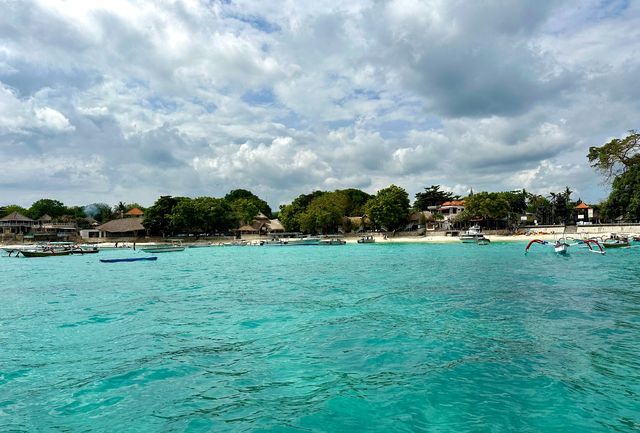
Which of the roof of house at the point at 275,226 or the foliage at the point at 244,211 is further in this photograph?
the roof of house at the point at 275,226

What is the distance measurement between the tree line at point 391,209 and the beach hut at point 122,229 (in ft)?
12.3

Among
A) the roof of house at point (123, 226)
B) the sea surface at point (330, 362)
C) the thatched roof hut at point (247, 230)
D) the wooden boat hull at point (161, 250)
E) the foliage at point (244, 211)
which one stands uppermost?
the foliage at point (244, 211)

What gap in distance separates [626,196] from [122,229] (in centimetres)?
8433

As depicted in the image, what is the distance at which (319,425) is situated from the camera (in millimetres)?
6223

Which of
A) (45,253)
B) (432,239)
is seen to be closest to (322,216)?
(432,239)

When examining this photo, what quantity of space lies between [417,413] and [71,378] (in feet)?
22.5

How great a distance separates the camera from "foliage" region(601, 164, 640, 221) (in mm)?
53781

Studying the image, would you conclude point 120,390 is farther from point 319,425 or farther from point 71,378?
point 319,425

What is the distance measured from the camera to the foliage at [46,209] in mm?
106812

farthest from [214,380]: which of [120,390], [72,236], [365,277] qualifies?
[72,236]

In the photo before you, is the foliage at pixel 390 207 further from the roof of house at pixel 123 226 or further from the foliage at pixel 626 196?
the roof of house at pixel 123 226

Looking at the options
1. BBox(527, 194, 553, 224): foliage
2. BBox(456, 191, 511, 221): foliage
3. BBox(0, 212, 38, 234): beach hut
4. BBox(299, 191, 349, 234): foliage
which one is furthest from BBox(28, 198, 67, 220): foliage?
BBox(527, 194, 553, 224): foliage

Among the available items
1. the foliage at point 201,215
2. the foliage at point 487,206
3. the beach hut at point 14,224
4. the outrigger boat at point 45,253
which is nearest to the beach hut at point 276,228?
the foliage at point 201,215

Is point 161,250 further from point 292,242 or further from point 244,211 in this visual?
point 244,211
